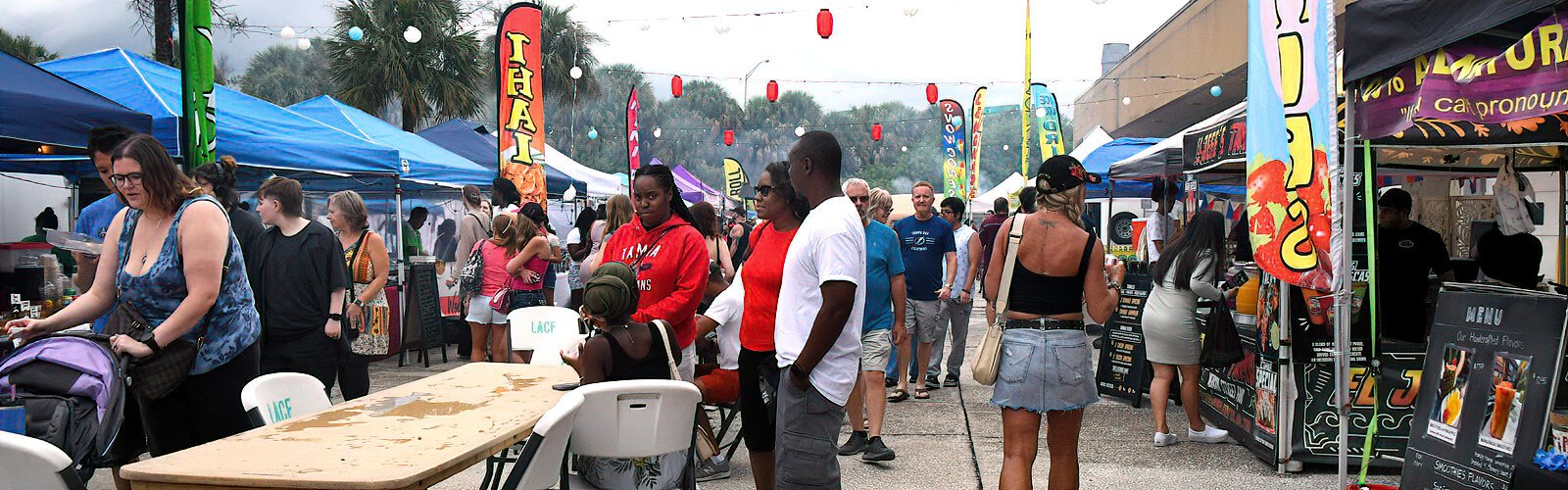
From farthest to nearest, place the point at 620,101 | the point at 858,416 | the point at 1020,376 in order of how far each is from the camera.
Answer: the point at 620,101 < the point at 858,416 < the point at 1020,376

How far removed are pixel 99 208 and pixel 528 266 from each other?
2801mm

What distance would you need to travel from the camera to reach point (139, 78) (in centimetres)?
895

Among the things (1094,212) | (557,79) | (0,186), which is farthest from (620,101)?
(0,186)

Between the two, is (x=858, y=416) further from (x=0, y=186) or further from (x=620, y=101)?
(x=620, y=101)

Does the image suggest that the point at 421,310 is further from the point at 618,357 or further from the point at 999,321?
the point at 999,321

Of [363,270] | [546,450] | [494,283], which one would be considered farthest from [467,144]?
[546,450]

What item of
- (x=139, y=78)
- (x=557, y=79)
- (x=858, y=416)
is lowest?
(x=858, y=416)

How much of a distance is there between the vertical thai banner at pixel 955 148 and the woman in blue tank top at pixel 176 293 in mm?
18584

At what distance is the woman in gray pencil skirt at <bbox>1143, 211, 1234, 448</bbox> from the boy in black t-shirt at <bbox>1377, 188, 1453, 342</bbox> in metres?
0.85

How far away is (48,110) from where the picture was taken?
620 centimetres

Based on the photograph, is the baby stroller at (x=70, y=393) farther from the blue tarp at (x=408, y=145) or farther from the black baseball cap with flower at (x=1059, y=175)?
the blue tarp at (x=408, y=145)

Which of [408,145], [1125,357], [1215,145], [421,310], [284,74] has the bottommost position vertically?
[1125,357]

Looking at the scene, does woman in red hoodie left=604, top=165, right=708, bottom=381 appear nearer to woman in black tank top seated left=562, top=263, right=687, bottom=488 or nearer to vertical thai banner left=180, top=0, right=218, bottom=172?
woman in black tank top seated left=562, top=263, right=687, bottom=488

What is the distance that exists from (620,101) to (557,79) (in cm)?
4929
